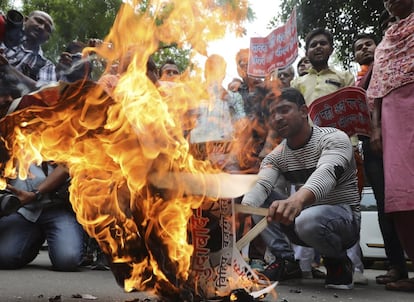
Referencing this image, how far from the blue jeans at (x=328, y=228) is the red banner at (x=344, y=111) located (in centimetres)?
87

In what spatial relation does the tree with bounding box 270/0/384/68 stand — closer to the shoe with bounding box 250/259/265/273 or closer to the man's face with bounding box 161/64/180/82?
the man's face with bounding box 161/64/180/82

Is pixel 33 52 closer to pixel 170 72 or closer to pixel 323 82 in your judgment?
pixel 170 72

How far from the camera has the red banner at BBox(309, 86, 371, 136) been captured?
14.5 feet

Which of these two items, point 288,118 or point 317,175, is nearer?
point 317,175

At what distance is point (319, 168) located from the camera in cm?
361

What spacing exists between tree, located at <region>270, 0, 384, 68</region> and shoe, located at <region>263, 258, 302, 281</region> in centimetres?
775

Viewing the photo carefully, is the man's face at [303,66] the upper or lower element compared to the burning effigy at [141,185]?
upper

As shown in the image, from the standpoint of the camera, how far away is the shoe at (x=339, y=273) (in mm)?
3889

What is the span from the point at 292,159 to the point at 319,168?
0.47 meters

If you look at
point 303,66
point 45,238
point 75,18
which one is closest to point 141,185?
point 45,238

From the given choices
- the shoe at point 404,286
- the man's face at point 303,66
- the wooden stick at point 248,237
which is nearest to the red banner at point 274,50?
the man's face at point 303,66

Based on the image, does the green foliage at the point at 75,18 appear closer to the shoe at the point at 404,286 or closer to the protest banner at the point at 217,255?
the shoe at the point at 404,286

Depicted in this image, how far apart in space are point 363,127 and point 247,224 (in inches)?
53.3

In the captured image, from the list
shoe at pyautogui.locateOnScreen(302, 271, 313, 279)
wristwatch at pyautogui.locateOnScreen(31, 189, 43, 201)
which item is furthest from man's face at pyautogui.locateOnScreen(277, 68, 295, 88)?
wristwatch at pyautogui.locateOnScreen(31, 189, 43, 201)
